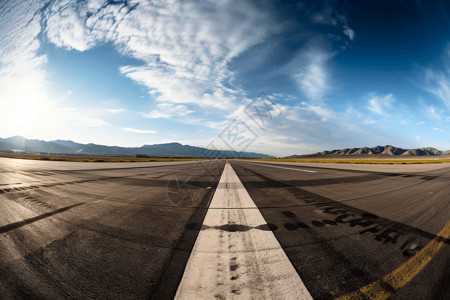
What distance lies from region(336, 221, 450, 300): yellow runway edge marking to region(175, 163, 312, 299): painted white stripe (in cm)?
46

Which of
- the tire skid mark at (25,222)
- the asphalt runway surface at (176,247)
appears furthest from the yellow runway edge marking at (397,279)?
the tire skid mark at (25,222)

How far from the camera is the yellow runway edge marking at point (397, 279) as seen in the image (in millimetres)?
1340

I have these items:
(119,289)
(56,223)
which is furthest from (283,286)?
(56,223)

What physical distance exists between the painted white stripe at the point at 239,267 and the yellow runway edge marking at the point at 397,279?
46 centimetres

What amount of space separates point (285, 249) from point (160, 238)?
1.62 m

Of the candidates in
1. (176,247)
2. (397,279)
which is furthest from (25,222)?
(397,279)

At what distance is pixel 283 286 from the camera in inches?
55.6

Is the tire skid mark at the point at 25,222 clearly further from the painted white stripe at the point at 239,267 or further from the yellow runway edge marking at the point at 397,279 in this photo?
the yellow runway edge marking at the point at 397,279

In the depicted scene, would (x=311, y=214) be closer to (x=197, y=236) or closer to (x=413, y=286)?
(x=413, y=286)

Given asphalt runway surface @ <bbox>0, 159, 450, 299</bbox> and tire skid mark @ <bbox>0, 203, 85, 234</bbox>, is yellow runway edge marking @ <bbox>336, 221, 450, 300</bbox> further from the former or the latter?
tire skid mark @ <bbox>0, 203, 85, 234</bbox>

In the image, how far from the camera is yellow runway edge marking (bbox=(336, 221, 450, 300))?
52.7 inches

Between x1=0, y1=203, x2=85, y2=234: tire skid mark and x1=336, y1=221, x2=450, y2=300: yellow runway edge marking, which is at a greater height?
x1=336, y1=221, x2=450, y2=300: yellow runway edge marking

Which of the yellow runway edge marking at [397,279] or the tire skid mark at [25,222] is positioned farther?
the tire skid mark at [25,222]

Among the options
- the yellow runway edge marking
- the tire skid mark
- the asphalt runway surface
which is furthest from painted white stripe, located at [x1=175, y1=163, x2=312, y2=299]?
the tire skid mark
